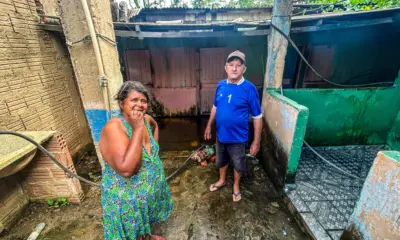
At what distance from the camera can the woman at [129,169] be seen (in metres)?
1.52

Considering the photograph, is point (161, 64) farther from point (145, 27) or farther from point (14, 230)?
point (14, 230)

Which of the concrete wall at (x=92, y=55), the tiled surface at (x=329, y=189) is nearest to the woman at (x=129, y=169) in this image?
the concrete wall at (x=92, y=55)

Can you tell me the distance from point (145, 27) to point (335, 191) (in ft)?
15.9

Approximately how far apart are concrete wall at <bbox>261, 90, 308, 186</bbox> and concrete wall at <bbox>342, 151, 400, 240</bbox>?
3.48 feet

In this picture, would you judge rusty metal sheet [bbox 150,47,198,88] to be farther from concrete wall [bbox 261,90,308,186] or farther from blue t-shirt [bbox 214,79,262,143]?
blue t-shirt [bbox 214,79,262,143]

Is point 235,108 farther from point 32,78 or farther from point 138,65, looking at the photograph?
point 138,65

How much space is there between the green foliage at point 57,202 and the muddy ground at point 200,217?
0.23ft

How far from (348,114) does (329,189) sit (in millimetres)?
1947

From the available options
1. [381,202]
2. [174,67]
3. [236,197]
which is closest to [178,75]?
[174,67]

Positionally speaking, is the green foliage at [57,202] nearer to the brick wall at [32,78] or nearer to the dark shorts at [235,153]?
the brick wall at [32,78]

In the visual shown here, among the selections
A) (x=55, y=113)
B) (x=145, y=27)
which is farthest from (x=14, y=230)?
A: (x=145, y=27)

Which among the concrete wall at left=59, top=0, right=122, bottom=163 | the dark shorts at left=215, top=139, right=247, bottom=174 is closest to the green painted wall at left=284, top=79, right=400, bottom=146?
the dark shorts at left=215, top=139, right=247, bottom=174

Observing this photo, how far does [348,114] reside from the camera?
4031 millimetres

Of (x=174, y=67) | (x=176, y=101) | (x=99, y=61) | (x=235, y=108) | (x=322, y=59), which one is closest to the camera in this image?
(x=99, y=61)
